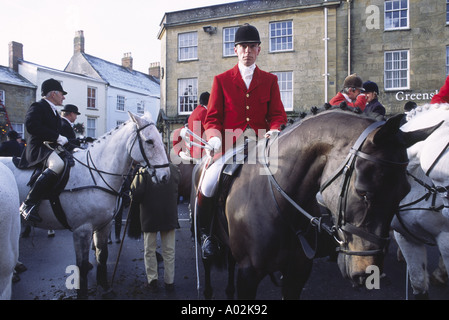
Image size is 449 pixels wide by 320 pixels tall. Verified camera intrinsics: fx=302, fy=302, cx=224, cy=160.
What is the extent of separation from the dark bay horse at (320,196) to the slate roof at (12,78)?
24.7 metres

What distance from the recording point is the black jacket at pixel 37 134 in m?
4.22

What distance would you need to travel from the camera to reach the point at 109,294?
4297 millimetres

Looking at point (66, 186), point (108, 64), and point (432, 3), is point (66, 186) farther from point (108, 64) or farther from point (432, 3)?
point (108, 64)

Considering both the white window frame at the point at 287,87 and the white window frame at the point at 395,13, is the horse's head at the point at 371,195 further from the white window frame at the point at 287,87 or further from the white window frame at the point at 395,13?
the white window frame at the point at 395,13

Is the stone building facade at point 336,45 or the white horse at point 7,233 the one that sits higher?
the stone building facade at point 336,45

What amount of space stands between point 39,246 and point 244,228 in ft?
20.8

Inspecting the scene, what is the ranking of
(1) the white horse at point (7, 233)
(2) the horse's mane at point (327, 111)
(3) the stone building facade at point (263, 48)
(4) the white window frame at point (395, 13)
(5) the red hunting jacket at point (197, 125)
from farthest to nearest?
(3) the stone building facade at point (263, 48) → (4) the white window frame at point (395, 13) → (5) the red hunting jacket at point (197, 125) → (1) the white horse at point (7, 233) → (2) the horse's mane at point (327, 111)

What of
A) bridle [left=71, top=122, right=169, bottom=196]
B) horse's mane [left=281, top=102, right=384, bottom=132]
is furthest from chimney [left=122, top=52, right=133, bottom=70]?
horse's mane [left=281, top=102, right=384, bottom=132]

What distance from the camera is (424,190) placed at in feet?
10.9

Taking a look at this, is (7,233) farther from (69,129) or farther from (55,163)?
(69,129)

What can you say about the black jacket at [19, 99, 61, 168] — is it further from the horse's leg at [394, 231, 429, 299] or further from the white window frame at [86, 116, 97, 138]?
the white window frame at [86, 116, 97, 138]

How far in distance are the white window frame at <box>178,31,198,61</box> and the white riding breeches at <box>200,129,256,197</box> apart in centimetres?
1791

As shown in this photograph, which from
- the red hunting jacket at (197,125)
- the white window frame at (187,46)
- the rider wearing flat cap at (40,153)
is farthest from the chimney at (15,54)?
the rider wearing flat cap at (40,153)
